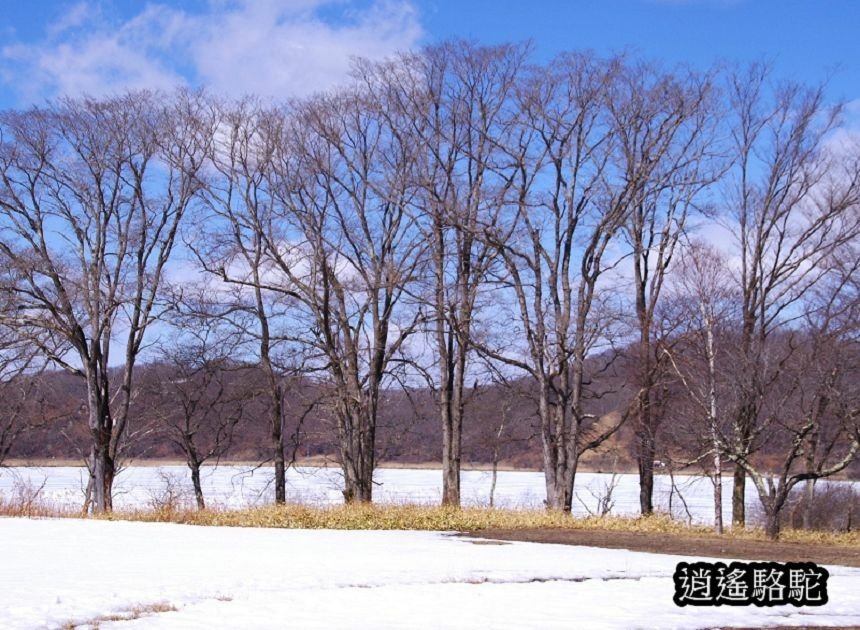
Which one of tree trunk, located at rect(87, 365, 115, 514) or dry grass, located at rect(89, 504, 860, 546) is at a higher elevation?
tree trunk, located at rect(87, 365, 115, 514)

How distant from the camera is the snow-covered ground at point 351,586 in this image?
340 inches

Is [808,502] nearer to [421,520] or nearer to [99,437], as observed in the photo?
[421,520]

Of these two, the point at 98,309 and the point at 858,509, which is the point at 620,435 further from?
the point at 98,309

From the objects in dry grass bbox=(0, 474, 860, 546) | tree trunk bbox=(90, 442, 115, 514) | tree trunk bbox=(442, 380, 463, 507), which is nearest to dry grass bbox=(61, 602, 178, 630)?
dry grass bbox=(0, 474, 860, 546)

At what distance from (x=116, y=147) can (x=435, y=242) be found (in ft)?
30.1

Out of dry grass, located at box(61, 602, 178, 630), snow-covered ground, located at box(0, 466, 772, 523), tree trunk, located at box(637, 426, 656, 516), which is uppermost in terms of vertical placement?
tree trunk, located at box(637, 426, 656, 516)

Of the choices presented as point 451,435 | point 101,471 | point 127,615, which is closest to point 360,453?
point 451,435

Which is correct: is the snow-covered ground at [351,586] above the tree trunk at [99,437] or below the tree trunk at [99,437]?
below

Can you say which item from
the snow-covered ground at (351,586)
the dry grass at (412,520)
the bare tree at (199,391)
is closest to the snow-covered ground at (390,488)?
the bare tree at (199,391)

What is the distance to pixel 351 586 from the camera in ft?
35.2

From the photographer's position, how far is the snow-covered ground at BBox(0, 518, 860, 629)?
8641mm

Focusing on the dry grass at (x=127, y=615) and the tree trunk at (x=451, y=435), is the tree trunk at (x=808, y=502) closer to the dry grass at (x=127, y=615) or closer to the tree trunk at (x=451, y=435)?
the tree trunk at (x=451, y=435)

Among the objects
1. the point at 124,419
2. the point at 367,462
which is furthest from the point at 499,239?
the point at 124,419
